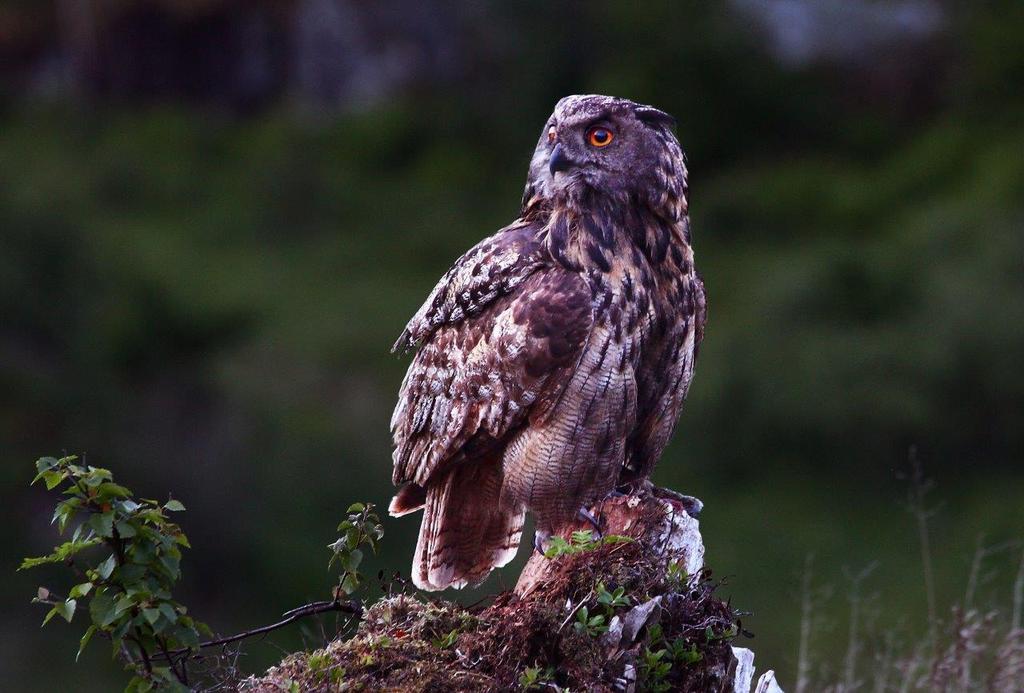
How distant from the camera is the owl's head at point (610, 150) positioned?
3.81 m

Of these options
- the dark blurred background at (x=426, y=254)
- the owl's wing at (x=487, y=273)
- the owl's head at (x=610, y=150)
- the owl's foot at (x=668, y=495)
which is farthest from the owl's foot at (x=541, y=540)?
the dark blurred background at (x=426, y=254)

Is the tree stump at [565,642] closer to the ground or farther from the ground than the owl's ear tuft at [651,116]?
closer to the ground

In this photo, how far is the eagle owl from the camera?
3787 mm

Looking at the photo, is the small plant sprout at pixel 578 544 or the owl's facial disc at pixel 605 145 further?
the owl's facial disc at pixel 605 145

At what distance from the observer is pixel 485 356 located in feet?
12.8

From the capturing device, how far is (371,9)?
1948 centimetres

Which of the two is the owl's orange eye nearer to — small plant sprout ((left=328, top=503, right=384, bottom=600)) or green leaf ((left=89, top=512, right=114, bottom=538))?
small plant sprout ((left=328, top=503, right=384, bottom=600))

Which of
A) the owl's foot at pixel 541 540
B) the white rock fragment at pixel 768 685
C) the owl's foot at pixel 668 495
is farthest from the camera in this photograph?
the owl's foot at pixel 541 540

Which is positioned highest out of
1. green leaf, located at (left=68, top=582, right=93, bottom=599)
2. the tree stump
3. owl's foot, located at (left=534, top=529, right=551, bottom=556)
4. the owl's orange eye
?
the owl's orange eye

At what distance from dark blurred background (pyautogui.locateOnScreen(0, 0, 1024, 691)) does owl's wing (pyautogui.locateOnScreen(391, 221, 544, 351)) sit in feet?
13.5

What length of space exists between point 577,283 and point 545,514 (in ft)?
1.79

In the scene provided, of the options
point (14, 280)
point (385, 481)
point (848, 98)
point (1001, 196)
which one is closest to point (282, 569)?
point (385, 481)

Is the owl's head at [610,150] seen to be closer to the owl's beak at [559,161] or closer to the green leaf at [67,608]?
the owl's beak at [559,161]

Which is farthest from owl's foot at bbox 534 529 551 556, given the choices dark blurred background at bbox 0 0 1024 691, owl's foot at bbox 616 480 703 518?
dark blurred background at bbox 0 0 1024 691
